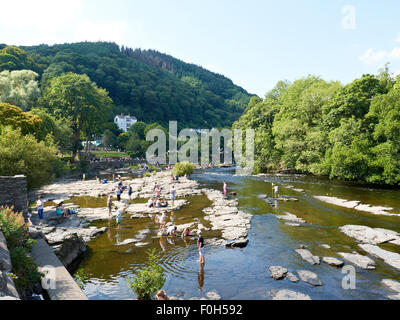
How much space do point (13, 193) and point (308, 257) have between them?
19.7 metres

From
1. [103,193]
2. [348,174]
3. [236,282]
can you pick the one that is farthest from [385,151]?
[103,193]

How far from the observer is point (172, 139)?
363 ft

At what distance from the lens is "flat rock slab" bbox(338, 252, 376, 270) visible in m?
13.3

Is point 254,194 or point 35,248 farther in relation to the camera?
point 254,194

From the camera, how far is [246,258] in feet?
48.1

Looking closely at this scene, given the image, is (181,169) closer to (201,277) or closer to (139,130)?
(201,277)

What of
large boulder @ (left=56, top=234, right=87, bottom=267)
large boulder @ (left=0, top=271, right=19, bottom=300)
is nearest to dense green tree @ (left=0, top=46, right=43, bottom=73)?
large boulder @ (left=56, top=234, right=87, bottom=267)

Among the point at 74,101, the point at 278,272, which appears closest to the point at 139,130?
the point at 74,101

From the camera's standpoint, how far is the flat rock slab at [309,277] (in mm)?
11680

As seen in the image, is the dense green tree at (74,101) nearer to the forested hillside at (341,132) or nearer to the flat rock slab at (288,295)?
the forested hillside at (341,132)

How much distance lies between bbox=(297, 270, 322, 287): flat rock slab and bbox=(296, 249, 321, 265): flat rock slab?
1.41m

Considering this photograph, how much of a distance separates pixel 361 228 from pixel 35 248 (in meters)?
21.6

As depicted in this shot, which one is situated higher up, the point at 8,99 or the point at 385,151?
the point at 8,99
